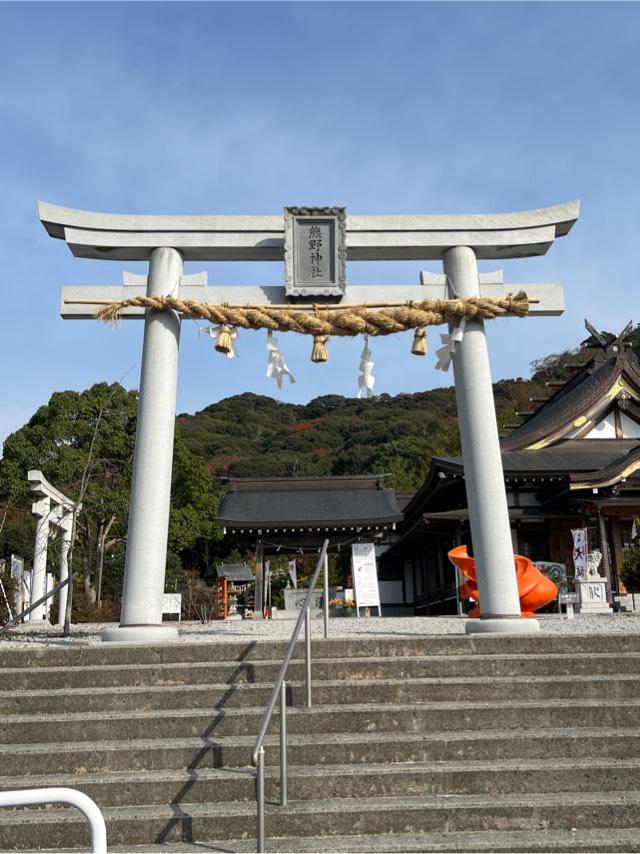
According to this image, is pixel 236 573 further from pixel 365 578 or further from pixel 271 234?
pixel 271 234

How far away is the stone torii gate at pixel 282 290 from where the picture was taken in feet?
23.6

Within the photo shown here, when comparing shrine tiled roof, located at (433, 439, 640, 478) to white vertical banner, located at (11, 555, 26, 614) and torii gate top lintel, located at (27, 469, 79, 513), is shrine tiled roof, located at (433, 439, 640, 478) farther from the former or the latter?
white vertical banner, located at (11, 555, 26, 614)

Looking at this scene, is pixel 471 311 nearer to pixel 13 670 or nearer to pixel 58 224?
pixel 58 224

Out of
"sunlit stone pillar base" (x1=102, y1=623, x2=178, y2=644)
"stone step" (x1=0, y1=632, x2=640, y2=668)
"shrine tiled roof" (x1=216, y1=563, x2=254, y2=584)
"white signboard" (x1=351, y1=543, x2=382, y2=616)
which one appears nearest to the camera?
"stone step" (x1=0, y1=632, x2=640, y2=668)

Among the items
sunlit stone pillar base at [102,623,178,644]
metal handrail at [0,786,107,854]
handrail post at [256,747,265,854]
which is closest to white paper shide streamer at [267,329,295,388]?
sunlit stone pillar base at [102,623,178,644]

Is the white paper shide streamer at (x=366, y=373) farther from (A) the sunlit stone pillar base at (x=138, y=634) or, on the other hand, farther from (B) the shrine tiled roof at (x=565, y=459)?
(B) the shrine tiled roof at (x=565, y=459)

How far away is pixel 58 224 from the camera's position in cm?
768

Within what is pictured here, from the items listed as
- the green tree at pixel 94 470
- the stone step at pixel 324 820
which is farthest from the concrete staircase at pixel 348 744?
the green tree at pixel 94 470

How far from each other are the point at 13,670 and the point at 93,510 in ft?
69.2

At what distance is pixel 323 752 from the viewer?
15.2 feet

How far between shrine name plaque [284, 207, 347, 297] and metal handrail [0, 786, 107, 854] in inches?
232

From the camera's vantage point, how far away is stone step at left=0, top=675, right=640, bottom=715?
519cm

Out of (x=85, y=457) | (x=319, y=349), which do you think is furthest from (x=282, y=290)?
(x=85, y=457)

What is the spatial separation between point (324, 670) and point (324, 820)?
1498 mm
